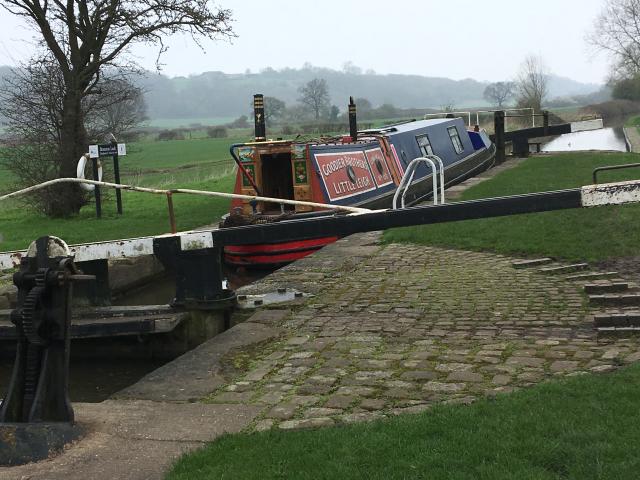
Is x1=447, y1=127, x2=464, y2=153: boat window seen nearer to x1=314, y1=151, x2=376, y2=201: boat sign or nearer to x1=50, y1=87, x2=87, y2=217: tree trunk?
x1=314, y1=151, x2=376, y2=201: boat sign

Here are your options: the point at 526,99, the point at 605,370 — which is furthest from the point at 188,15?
the point at 526,99

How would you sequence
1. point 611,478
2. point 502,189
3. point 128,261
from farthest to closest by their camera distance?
point 502,189
point 128,261
point 611,478

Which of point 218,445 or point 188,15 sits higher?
point 188,15

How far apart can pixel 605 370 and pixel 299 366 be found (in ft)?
6.91

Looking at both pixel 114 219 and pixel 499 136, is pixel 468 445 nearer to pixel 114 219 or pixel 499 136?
pixel 114 219

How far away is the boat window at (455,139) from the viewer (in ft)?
61.7

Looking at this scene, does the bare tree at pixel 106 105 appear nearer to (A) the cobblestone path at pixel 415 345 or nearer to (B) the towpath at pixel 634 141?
(A) the cobblestone path at pixel 415 345

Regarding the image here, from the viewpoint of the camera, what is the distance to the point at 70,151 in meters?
16.4

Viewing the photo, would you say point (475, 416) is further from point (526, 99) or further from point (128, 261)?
point (526, 99)

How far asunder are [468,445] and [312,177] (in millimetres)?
8094

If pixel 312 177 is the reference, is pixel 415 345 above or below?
below

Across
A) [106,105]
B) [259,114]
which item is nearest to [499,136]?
[106,105]

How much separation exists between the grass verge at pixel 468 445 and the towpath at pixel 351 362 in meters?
0.27

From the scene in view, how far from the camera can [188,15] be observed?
1755cm
